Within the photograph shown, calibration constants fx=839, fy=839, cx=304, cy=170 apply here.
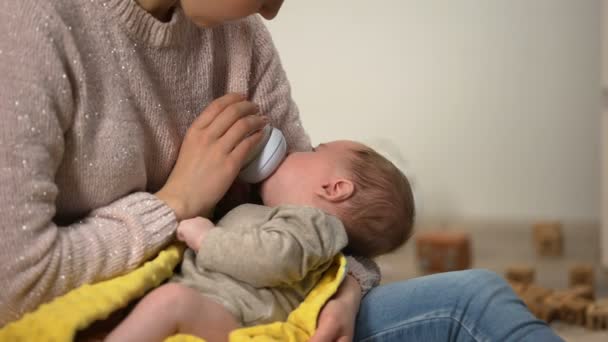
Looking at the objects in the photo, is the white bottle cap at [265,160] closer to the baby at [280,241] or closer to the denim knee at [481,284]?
the baby at [280,241]

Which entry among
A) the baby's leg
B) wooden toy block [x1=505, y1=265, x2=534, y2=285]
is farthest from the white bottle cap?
wooden toy block [x1=505, y1=265, x2=534, y2=285]

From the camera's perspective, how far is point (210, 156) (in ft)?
3.49

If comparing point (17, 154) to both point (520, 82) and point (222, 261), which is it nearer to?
point (222, 261)

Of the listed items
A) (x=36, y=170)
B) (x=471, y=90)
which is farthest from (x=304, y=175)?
(x=471, y=90)

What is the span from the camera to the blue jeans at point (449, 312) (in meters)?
1.00

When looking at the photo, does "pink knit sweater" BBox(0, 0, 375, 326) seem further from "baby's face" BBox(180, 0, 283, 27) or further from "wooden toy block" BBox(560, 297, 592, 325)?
"wooden toy block" BBox(560, 297, 592, 325)

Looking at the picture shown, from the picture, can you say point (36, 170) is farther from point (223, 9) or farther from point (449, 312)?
point (449, 312)

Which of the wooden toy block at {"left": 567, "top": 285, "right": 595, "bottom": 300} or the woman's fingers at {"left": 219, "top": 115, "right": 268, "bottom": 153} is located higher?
the woman's fingers at {"left": 219, "top": 115, "right": 268, "bottom": 153}

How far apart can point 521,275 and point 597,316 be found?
34cm

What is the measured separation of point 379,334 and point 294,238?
0.69 feet

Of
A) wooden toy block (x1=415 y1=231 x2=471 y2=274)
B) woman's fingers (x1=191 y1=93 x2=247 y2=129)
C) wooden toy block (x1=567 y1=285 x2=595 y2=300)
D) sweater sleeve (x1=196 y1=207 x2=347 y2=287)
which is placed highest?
woman's fingers (x1=191 y1=93 x2=247 y2=129)

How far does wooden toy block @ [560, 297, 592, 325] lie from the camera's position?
2037 mm

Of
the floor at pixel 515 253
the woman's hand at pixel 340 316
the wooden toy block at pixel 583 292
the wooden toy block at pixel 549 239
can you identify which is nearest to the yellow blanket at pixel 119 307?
the woman's hand at pixel 340 316

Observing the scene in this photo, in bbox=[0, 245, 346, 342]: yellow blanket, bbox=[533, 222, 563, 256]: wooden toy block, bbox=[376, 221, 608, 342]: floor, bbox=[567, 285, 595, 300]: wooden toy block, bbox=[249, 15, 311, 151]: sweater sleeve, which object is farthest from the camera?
bbox=[533, 222, 563, 256]: wooden toy block
